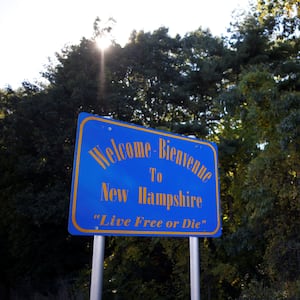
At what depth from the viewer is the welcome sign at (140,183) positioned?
5.53ft

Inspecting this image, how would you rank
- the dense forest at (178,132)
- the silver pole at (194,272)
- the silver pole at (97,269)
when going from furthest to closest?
the dense forest at (178,132) → the silver pole at (194,272) → the silver pole at (97,269)

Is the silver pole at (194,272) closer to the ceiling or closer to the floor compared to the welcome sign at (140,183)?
closer to the floor

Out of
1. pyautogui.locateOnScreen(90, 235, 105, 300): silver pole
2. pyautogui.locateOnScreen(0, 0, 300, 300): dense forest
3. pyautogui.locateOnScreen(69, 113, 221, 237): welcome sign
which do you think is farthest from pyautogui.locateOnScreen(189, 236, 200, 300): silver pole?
pyautogui.locateOnScreen(0, 0, 300, 300): dense forest

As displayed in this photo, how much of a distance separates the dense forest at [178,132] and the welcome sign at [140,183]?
3248 millimetres

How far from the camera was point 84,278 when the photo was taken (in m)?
10.0

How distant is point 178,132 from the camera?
28.5 feet

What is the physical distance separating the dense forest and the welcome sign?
3.25m

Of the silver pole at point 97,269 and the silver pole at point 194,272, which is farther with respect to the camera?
the silver pole at point 194,272

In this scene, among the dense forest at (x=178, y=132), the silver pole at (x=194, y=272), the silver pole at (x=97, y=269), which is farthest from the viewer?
the dense forest at (x=178, y=132)

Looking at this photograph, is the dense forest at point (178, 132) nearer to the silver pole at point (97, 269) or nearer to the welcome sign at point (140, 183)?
the welcome sign at point (140, 183)

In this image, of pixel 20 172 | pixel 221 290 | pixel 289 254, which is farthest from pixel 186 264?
pixel 20 172

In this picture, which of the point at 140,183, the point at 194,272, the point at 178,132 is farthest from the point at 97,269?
the point at 178,132

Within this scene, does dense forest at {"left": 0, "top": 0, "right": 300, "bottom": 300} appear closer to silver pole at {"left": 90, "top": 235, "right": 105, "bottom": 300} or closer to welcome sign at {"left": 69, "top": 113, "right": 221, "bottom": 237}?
welcome sign at {"left": 69, "top": 113, "right": 221, "bottom": 237}

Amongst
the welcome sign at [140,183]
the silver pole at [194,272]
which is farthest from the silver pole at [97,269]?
the silver pole at [194,272]
